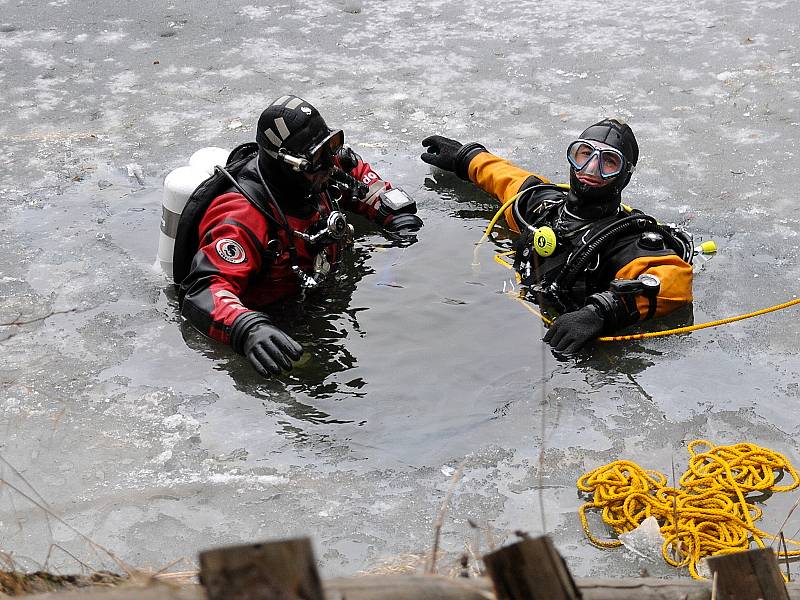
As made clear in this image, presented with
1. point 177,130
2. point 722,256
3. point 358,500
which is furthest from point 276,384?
point 177,130

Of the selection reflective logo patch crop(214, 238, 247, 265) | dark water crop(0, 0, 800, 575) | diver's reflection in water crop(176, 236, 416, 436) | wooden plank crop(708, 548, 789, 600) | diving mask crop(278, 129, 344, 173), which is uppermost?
wooden plank crop(708, 548, 789, 600)

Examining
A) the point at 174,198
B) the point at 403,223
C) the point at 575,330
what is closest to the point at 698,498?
the point at 575,330

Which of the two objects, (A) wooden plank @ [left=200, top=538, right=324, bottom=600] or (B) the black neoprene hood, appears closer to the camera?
(A) wooden plank @ [left=200, top=538, right=324, bottom=600]

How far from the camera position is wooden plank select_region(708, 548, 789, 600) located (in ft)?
5.48

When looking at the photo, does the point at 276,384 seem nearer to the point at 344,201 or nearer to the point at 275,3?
the point at 344,201

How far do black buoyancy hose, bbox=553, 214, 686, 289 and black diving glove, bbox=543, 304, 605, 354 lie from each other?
0.27 meters

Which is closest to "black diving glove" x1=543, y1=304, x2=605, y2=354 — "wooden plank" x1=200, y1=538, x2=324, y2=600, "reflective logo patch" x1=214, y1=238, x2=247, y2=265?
"reflective logo patch" x1=214, y1=238, x2=247, y2=265

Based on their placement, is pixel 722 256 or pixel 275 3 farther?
pixel 275 3

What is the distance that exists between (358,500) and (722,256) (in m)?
2.48

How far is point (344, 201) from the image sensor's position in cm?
511

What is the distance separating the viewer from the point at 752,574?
1.68 meters

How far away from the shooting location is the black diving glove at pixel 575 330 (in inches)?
156

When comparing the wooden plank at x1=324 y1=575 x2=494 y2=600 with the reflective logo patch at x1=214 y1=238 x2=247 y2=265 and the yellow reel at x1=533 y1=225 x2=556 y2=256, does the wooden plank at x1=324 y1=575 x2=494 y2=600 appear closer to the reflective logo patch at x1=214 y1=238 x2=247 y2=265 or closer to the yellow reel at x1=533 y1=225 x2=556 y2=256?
the reflective logo patch at x1=214 y1=238 x2=247 y2=265

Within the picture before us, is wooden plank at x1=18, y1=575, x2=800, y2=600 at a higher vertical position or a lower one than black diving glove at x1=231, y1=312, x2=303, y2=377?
higher
